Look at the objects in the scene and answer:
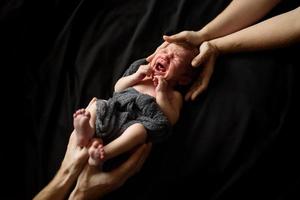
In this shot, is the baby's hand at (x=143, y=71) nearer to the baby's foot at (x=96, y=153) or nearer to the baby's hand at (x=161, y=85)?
the baby's hand at (x=161, y=85)

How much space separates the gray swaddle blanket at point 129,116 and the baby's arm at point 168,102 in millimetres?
16

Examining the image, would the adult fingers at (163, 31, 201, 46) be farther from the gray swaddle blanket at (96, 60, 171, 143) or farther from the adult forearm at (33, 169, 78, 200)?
the adult forearm at (33, 169, 78, 200)

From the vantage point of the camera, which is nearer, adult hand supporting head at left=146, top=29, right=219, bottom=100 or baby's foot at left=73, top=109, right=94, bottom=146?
baby's foot at left=73, top=109, right=94, bottom=146

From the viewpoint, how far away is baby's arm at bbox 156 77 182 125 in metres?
0.85

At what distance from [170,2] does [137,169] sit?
1.70ft

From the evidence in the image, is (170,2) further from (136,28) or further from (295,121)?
(295,121)

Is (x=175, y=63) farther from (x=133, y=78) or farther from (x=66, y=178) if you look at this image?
(x=66, y=178)

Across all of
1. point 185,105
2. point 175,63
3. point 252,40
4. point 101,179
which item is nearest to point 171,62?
point 175,63


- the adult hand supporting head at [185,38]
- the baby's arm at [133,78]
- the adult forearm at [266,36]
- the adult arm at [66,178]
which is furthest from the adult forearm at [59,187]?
the adult forearm at [266,36]

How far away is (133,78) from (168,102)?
0.11 m

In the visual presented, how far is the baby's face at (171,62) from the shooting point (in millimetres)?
893

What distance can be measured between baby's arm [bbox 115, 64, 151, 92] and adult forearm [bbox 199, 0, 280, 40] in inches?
7.6

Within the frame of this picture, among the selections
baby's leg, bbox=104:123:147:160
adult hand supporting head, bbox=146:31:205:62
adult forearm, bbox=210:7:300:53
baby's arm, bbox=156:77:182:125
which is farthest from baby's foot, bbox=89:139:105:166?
adult forearm, bbox=210:7:300:53

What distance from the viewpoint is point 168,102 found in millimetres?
863
